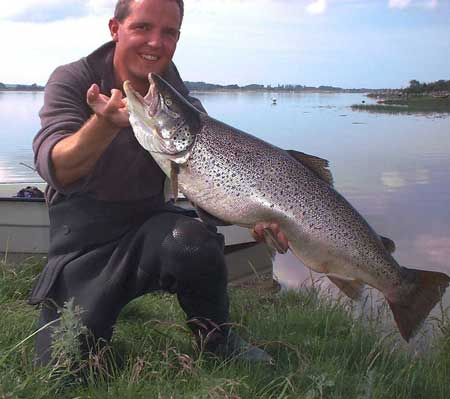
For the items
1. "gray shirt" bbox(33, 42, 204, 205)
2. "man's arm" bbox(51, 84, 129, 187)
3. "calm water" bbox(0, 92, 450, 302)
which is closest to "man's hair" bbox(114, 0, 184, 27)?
"gray shirt" bbox(33, 42, 204, 205)

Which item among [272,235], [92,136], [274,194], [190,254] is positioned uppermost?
[92,136]

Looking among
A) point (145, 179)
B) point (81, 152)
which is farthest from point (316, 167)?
point (81, 152)

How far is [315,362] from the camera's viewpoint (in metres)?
3.75

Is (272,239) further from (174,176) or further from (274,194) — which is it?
(174,176)

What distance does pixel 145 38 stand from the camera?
3.66 m

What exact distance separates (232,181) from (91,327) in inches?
45.1

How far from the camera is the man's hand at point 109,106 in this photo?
3.15 metres

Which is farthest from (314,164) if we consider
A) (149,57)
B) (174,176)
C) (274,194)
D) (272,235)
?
(149,57)

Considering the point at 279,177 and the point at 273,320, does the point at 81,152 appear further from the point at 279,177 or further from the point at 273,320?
the point at 273,320

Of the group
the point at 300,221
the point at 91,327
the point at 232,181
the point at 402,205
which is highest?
the point at 232,181

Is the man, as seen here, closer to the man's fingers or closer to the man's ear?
the man's ear

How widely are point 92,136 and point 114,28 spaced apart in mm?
986

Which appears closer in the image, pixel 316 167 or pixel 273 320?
pixel 316 167

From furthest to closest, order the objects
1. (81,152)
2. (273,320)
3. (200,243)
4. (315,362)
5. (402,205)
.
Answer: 1. (402,205)
2. (273,320)
3. (315,362)
4. (200,243)
5. (81,152)
